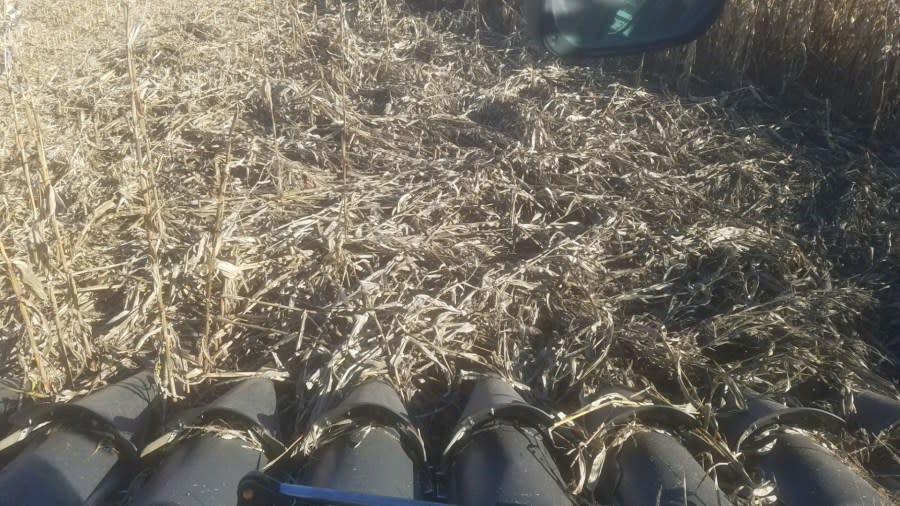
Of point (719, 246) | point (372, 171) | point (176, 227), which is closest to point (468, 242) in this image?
point (372, 171)

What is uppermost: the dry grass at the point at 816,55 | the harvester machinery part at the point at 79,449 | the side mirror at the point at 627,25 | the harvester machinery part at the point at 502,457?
the side mirror at the point at 627,25

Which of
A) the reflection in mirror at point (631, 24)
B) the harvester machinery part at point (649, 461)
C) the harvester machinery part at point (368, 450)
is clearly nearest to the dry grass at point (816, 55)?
the reflection in mirror at point (631, 24)

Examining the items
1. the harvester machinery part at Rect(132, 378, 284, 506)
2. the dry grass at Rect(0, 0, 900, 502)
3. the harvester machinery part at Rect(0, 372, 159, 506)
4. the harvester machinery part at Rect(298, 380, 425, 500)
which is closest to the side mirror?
the dry grass at Rect(0, 0, 900, 502)

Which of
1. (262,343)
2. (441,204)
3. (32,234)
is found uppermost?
(32,234)

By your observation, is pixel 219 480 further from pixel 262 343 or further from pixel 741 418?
pixel 741 418

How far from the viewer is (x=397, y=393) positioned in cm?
224

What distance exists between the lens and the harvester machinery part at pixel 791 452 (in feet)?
5.74

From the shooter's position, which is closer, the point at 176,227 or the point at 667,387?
the point at 667,387

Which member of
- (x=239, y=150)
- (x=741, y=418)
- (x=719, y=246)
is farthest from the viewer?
(x=239, y=150)

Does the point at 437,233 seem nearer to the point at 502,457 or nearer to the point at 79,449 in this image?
the point at 502,457

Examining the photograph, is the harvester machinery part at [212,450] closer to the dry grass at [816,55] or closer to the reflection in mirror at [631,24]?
the reflection in mirror at [631,24]

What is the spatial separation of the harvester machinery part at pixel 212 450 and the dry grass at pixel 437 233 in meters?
0.18

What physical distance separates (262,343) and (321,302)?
0.26 metres

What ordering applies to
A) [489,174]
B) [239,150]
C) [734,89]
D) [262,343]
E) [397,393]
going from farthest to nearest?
1. [734,89]
2. [239,150]
3. [489,174]
4. [262,343]
5. [397,393]
